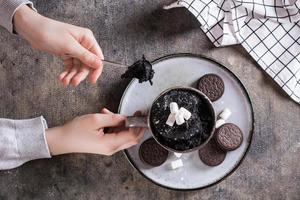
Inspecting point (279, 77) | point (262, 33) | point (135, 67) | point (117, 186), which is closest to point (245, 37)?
point (262, 33)

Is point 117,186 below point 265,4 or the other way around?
below

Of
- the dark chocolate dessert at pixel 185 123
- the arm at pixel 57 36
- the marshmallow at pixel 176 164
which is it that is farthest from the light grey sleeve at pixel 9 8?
the marshmallow at pixel 176 164

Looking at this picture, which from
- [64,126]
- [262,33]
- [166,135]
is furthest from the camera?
[262,33]

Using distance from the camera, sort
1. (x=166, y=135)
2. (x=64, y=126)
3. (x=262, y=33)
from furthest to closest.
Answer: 1. (x=262, y=33)
2. (x=64, y=126)
3. (x=166, y=135)

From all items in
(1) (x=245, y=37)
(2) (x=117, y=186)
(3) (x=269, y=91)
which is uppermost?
(1) (x=245, y=37)

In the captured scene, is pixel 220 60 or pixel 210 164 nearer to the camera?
pixel 210 164

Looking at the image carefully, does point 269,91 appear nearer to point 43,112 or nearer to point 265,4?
point 265,4
